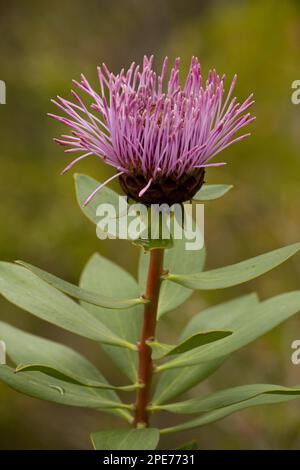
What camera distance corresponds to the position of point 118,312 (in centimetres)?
142

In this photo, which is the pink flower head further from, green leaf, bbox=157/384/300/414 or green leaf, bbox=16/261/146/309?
green leaf, bbox=157/384/300/414

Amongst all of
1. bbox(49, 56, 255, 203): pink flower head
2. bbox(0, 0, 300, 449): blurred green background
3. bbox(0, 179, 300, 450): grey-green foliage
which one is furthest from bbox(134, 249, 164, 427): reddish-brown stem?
bbox(0, 0, 300, 449): blurred green background

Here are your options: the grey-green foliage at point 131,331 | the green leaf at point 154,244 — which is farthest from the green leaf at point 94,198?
the green leaf at point 154,244

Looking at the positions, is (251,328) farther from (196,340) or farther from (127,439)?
(127,439)

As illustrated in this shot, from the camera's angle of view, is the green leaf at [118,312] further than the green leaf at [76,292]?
Yes

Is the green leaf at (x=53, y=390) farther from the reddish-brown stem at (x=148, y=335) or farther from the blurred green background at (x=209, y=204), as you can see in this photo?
the blurred green background at (x=209, y=204)

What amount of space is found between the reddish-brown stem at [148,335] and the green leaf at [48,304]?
3 centimetres

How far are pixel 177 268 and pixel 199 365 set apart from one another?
0.61 ft

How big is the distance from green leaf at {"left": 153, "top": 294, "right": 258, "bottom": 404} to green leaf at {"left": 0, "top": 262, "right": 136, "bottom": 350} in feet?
0.45

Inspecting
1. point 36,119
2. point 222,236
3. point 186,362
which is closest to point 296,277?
point 222,236

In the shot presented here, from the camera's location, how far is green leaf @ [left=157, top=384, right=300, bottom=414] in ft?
3.61

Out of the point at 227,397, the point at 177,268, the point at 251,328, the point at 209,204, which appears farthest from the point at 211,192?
the point at 209,204

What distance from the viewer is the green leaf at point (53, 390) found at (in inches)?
46.2

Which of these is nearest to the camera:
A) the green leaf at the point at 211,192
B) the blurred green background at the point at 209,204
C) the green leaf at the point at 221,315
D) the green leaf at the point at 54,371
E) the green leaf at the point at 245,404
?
the green leaf at the point at 54,371
